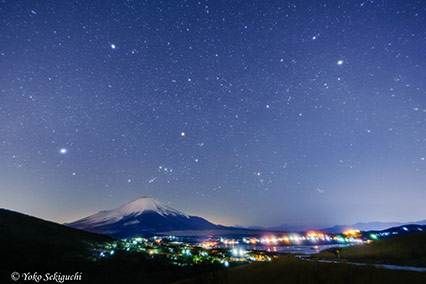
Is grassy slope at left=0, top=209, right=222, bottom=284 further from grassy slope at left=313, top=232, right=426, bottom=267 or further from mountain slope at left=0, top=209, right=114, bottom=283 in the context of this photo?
grassy slope at left=313, top=232, right=426, bottom=267

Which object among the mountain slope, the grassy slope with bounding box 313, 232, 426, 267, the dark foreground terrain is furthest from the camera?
the mountain slope

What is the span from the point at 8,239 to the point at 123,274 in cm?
2768

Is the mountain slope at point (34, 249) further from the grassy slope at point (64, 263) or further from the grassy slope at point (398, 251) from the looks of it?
the grassy slope at point (398, 251)

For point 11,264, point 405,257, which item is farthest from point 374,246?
point 11,264

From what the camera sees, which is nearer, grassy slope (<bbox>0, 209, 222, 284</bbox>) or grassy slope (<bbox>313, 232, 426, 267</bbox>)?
grassy slope (<bbox>313, 232, 426, 267</bbox>)

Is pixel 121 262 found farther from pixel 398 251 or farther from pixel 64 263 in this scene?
pixel 398 251

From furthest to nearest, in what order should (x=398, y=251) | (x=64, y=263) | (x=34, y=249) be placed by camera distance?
(x=34, y=249), (x=64, y=263), (x=398, y=251)

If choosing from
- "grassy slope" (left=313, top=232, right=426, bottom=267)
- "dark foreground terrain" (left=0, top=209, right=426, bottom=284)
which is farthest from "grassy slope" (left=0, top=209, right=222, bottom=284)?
"grassy slope" (left=313, top=232, right=426, bottom=267)

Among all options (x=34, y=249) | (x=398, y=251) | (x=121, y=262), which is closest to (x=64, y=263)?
(x=34, y=249)

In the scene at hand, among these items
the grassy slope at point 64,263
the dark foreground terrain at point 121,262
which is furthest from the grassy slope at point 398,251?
the grassy slope at point 64,263

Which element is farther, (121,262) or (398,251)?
(121,262)

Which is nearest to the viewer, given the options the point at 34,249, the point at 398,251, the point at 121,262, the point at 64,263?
the point at 398,251

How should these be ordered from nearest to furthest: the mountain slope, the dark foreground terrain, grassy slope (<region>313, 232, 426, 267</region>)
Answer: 1. the dark foreground terrain
2. grassy slope (<region>313, 232, 426, 267</region>)
3. the mountain slope

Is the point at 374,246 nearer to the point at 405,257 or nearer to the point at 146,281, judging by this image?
the point at 405,257
